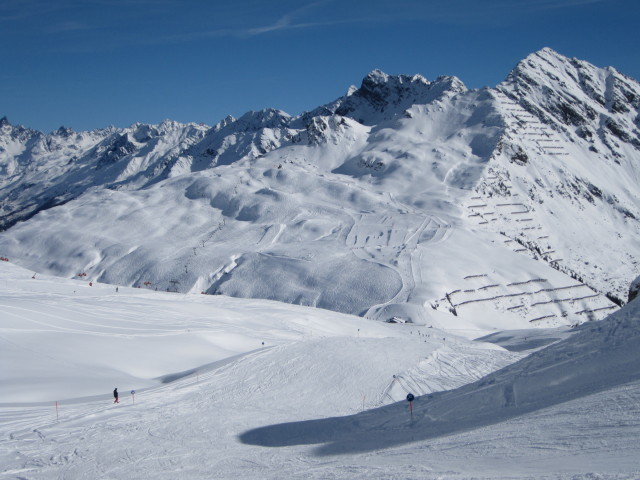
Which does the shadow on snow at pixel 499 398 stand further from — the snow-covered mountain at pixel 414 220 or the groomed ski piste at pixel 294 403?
the snow-covered mountain at pixel 414 220

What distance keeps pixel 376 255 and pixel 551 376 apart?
222 feet

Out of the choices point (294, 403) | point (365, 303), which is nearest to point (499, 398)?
point (294, 403)

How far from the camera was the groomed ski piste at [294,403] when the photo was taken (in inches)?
477

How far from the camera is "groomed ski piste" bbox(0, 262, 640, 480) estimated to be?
12117mm

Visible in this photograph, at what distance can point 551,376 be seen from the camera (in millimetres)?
16094

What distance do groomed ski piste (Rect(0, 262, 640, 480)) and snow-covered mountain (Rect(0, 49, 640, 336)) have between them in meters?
39.4

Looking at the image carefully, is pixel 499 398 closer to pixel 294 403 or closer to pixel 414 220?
pixel 294 403

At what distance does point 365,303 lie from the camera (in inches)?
2822

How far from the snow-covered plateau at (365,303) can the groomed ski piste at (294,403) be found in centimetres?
11

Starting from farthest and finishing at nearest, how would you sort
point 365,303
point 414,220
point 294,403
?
point 414,220, point 365,303, point 294,403

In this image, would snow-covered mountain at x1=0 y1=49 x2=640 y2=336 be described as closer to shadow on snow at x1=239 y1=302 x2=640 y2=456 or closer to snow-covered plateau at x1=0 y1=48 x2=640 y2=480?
snow-covered plateau at x1=0 y1=48 x2=640 y2=480

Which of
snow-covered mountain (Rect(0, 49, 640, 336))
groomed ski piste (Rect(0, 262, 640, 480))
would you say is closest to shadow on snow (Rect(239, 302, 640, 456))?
groomed ski piste (Rect(0, 262, 640, 480))

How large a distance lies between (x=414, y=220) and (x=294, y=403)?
260 ft

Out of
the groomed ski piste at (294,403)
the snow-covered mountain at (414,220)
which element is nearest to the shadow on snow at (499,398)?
the groomed ski piste at (294,403)
